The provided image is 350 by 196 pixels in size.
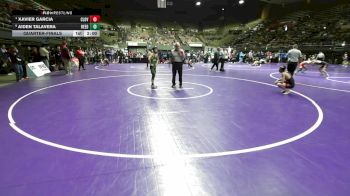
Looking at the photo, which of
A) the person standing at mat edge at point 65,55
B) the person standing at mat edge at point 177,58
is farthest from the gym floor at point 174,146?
the person standing at mat edge at point 65,55

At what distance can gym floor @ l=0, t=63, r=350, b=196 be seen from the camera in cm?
351

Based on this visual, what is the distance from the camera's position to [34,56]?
1667 centimetres

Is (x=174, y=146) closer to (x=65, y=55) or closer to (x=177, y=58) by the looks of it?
(x=177, y=58)

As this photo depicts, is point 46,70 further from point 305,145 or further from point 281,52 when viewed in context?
point 281,52

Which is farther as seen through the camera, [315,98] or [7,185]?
[315,98]

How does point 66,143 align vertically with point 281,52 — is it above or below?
below

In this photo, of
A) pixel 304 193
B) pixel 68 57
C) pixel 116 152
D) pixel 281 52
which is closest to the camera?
pixel 304 193

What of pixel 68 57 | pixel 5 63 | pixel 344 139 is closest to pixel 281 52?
pixel 68 57

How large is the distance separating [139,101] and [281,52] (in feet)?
91.5

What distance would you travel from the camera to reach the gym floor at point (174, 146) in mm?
3508
